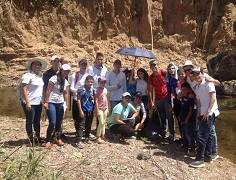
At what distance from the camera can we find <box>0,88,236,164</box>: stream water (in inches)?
332

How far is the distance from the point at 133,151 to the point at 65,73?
2064 millimetres

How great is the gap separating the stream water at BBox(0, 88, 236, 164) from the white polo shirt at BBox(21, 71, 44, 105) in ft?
14.1

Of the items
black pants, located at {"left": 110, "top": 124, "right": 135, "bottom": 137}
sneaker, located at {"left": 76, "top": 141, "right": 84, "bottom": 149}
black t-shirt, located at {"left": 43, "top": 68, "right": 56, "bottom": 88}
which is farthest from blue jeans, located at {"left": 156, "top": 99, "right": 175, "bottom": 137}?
black t-shirt, located at {"left": 43, "top": 68, "right": 56, "bottom": 88}

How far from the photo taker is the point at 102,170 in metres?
5.91

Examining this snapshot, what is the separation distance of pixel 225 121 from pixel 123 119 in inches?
215

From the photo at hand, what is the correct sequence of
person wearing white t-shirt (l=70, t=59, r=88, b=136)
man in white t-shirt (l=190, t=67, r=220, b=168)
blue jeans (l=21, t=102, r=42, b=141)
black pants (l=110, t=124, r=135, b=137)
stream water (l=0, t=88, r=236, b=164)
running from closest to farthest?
man in white t-shirt (l=190, t=67, r=220, b=168) → blue jeans (l=21, t=102, r=42, b=141) → person wearing white t-shirt (l=70, t=59, r=88, b=136) → black pants (l=110, t=124, r=135, b=137) → stream water (l=0, t=88, r=236, b=164)

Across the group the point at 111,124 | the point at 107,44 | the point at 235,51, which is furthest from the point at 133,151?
the point at 107,44

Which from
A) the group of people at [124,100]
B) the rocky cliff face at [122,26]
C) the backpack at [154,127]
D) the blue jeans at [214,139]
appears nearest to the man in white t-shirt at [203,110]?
the group of people at [124,100]

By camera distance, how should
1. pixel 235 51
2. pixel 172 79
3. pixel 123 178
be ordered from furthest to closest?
pixel 235 51 → pixel 172 79 → pixel 123 178

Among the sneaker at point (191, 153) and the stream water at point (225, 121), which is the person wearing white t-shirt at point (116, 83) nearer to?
the sneaker at point (191, 153)

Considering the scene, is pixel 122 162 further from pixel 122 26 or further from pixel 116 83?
pixel 122 26

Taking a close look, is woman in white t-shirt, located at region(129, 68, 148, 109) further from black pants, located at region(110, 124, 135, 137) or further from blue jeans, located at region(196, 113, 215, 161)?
blue jeans, located at region(196, 113, 215, 161)

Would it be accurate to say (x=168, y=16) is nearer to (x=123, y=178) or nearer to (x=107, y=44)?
(x=107, y=44)

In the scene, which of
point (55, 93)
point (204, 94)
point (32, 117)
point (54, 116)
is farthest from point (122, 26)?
point (204, 94)
